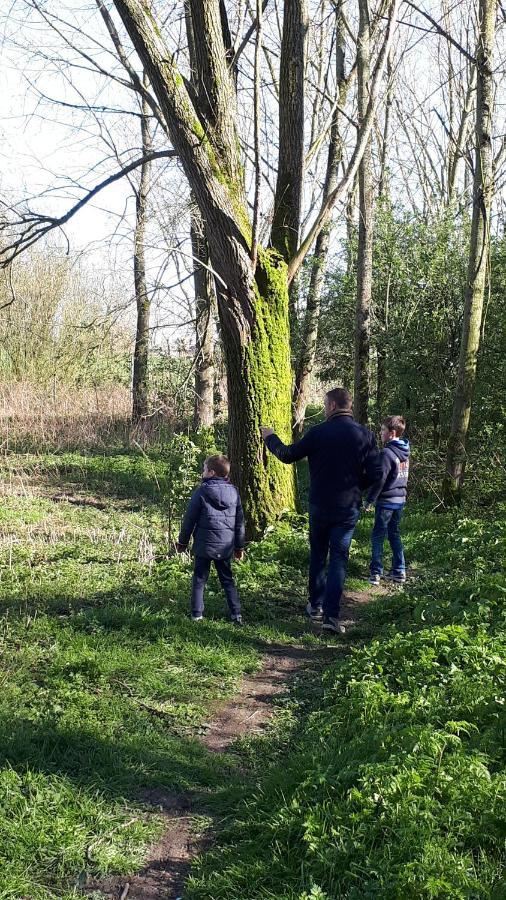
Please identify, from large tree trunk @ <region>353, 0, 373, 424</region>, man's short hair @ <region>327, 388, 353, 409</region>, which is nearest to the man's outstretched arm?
man's short hair @ <region>327, 388, 353, 409</region>

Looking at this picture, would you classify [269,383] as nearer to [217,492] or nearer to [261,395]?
[261,395]

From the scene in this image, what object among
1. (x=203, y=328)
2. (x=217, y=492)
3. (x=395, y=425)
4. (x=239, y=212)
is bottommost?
(x=217, y=492)

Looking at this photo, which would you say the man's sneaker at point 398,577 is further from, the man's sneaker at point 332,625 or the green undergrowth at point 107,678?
the man's sneaker at point 332,625

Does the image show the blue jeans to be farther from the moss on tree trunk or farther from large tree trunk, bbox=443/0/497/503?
large tree trunk, bbox=443/0/497/503

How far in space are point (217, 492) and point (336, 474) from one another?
1.10 meters

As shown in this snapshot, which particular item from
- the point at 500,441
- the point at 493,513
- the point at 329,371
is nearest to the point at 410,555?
the point at 493,513

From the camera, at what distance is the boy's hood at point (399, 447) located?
8.51 meters

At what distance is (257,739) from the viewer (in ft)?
15.7

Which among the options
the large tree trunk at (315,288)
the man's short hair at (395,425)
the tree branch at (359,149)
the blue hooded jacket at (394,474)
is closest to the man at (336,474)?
the blue hooded jacket at (394,474)

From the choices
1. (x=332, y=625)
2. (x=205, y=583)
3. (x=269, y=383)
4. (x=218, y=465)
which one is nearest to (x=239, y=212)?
(x=269, y=383)

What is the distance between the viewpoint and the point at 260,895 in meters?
3.00

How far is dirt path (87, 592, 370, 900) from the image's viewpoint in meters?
3.36

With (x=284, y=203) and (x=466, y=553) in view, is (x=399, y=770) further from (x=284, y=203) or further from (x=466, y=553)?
(x=284, y=203)

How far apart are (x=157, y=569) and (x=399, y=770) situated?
5.07 metres
